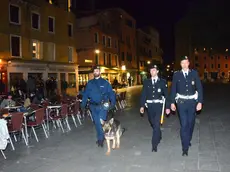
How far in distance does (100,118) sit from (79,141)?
4.74 ft

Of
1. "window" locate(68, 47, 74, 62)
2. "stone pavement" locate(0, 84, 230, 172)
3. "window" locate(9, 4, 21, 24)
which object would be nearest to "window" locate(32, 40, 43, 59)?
"window" locate(9, 4, 21, 24)

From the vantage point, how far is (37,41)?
93.2 ft

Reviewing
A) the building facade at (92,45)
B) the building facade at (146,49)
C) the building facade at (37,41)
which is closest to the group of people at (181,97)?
the building facade at (37,41)

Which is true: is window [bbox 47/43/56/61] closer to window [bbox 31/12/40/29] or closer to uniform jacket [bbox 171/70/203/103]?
window [bbox 31/12/40/29]

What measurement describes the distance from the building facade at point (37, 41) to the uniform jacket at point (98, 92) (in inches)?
727

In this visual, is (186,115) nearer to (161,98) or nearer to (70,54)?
(161,98)

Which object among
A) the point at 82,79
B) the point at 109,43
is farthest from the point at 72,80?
the point at 109,43

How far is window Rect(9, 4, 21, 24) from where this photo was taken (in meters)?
25.3

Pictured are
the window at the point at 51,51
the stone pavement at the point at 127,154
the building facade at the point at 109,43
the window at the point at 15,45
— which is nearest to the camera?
the stone pavement at the point at 127,154

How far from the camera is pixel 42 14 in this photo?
1141 inches

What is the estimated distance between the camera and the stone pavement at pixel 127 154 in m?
5.65

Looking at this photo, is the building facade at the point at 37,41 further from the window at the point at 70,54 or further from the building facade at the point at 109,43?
the building facade at the point at 109,43

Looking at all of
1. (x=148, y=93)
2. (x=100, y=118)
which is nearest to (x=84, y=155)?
(x=100, y=118)

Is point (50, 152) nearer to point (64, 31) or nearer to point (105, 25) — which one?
point (64, 31)
